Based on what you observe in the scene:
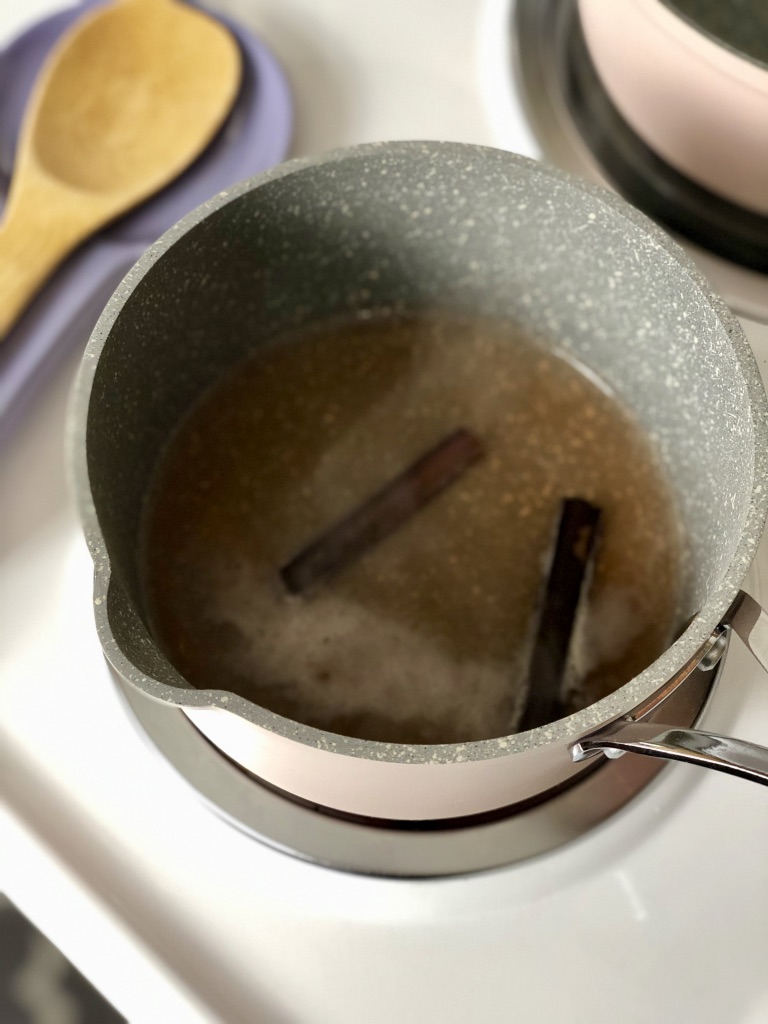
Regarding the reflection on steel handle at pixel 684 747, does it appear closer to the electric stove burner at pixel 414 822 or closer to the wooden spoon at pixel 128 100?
the electric stove burner at pixel 414 822

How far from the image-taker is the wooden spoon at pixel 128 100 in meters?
0.47

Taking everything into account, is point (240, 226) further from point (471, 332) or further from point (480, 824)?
point (480, 824)

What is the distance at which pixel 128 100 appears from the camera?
1.62 feet

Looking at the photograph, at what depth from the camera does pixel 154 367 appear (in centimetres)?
42

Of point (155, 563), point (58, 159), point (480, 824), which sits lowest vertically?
point (480, 824)

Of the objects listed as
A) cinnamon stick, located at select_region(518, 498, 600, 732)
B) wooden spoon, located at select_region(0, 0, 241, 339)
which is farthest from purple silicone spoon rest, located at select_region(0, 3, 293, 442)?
cinnamon stick, located at select_region(518, 498, 600, 732)

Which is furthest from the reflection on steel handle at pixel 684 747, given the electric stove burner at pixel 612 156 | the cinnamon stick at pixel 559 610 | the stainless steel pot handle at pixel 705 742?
the electric stove burner at pixel 612 156

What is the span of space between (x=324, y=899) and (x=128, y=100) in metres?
0.39

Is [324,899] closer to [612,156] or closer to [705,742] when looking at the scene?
[705,742]

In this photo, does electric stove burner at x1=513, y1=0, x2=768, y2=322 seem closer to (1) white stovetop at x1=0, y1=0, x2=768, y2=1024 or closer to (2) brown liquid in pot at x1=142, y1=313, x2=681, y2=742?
(2) brown liquid in pot at x1=142, y1=313, x2=681, y2=742

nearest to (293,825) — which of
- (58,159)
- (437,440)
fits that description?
(437,440)

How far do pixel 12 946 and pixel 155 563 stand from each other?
0.17m

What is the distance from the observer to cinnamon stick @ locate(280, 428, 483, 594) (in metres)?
0.44

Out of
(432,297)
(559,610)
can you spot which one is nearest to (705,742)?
(559,610)
